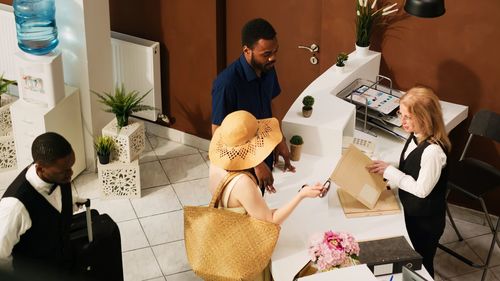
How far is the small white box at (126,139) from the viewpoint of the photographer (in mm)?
4824

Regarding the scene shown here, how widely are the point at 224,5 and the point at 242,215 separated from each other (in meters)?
2.85

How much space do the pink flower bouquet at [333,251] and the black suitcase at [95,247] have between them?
3.72 ft

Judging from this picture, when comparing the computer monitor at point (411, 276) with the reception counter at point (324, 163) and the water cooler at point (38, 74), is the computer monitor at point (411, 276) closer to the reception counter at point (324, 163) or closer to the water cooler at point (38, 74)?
the reception counter at point (324, 163)

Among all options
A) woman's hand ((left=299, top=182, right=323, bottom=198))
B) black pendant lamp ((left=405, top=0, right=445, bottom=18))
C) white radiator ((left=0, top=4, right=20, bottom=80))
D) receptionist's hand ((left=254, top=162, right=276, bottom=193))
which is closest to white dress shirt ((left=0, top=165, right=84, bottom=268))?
receptionist's hand ((left=254, top=162, right=276, bottom=193))

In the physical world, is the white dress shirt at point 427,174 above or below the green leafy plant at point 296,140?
above

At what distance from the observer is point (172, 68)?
5.49 metres

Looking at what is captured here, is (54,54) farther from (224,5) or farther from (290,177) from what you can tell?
(290,177)

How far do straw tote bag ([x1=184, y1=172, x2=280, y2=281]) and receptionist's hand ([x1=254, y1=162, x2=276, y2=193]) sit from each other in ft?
1.27

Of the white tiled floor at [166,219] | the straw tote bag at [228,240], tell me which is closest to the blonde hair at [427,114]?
the straw tote bag at [228,240]

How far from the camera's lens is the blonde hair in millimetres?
2967

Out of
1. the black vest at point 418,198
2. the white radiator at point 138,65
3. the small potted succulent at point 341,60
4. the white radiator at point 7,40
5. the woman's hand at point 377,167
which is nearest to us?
the black vest at point 418,198

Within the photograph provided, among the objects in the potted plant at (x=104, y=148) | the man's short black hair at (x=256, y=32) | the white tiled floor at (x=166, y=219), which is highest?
the man's short black hair at (x=256, y=32)

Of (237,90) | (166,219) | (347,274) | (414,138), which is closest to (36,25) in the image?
(166,219)

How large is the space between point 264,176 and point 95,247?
95 cm
